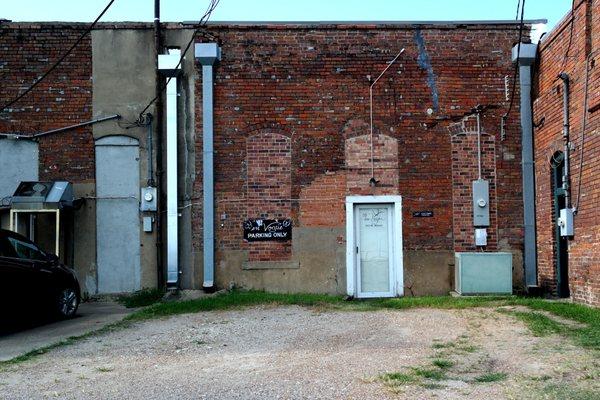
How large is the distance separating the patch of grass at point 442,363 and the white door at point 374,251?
20.1ft

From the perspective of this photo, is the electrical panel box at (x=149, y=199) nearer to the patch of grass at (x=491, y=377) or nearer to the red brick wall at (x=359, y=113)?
the red brick wall at (x=359, y=113)

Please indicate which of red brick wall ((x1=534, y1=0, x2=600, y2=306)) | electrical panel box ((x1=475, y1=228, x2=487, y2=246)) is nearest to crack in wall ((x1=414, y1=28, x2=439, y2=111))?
red brick wall ((x1=534, y1=0, x2=600, y2=306))

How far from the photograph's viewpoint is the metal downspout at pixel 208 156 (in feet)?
41.5

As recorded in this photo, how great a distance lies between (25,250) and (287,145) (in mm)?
5354

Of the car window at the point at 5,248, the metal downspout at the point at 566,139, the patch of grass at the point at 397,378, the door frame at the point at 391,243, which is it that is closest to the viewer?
the patch of grass at the point at 397,378

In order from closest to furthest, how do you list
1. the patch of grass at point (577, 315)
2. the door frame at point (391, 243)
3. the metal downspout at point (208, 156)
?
1. the patch of grass at point (577, 315)
2. the metal downspout at point (208, 156)
3. the door frame at point (391, 243)

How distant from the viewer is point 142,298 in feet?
40.4

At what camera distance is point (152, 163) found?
1299 cm

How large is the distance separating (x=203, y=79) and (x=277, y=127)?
1785 mm

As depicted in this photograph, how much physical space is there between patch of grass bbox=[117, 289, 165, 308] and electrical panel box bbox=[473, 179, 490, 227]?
644 centimetres

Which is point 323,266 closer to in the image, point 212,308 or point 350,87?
point 212,308

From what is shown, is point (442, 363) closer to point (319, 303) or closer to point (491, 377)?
point (491, 377)

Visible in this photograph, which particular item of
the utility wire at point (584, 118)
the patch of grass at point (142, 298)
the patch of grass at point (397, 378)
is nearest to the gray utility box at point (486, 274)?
the utility wire at point (584, 118)

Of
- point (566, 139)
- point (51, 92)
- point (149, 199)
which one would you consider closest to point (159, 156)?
point (149, 199)
